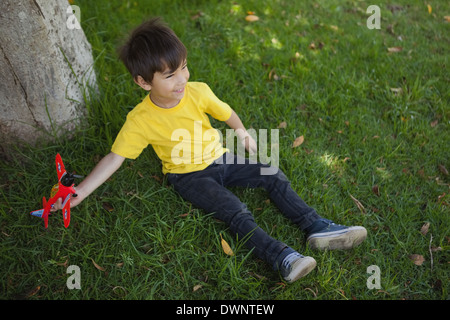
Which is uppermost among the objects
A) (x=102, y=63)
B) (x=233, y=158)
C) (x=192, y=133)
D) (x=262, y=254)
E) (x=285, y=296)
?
(x=102, y=63)

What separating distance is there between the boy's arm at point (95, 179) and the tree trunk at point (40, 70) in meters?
0.62

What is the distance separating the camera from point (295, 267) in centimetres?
195

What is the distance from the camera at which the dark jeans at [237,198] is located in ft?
6.99

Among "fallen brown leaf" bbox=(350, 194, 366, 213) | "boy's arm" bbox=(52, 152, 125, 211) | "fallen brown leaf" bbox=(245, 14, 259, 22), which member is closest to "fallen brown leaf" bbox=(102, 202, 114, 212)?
"boy's arm" bbox=(52, 152, 125, 211)

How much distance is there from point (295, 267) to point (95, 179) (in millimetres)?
1257

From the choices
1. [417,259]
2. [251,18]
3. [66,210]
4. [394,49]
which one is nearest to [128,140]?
[66,210]

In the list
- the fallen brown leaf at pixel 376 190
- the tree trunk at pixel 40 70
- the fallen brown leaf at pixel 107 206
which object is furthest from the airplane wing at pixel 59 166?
the fallen brown leaf at pixel 376 190

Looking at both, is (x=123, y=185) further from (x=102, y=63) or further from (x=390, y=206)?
(x=390, y=206)

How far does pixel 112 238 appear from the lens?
2.20m

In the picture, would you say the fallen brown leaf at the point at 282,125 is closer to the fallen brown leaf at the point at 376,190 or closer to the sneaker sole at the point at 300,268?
the fallen brown leaf at the point at 376,190

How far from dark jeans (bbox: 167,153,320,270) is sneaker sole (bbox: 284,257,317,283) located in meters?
0.10
